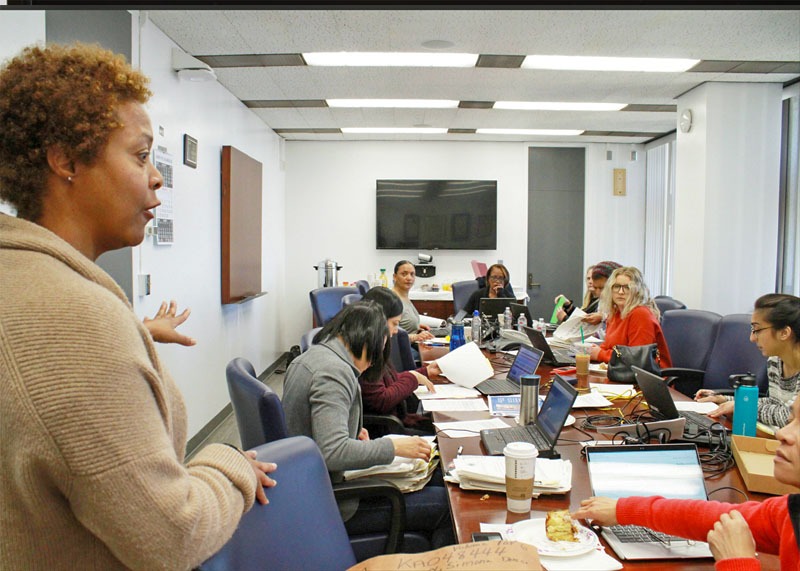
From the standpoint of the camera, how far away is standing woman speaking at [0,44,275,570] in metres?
0.77

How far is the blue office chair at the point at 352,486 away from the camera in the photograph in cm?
186

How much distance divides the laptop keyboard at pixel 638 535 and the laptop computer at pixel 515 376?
1.44m

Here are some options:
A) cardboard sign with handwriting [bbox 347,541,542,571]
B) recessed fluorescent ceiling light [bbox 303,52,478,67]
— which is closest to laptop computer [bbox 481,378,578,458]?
cardboard sign with handwriting [bbox 347,541,542,571]

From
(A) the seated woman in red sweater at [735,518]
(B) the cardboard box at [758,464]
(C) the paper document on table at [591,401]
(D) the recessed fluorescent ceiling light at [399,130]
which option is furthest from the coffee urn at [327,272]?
(A) the seated woman in red sweater at [735,518]

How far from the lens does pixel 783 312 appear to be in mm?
2688

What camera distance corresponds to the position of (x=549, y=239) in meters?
8.28

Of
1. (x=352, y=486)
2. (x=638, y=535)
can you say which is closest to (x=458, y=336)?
(x=352, y=486)

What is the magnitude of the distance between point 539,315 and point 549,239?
1016 mm

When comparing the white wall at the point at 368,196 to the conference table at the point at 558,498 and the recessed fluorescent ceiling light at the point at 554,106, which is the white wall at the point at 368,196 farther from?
the conference table at the point at 558,498

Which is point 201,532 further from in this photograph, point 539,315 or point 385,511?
point 539,315

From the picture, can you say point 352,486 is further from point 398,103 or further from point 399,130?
point 399,130

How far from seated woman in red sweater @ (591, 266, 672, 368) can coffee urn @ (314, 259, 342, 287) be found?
4196mm

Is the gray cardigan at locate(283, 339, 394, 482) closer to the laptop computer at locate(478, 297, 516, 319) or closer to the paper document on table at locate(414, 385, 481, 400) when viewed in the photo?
the paper document on table at locate(414, 385, 481, 400)

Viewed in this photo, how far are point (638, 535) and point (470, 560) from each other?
22.3 inches
